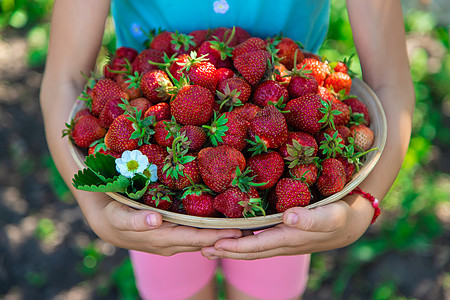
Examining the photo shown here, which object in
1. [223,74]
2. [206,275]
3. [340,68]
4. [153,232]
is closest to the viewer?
[153,232]

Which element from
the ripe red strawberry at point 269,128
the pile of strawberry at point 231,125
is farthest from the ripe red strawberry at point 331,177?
the ripe red strawberry at point 269,128

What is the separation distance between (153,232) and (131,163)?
0.55 feet

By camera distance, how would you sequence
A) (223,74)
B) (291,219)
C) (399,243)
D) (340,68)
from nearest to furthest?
(291,219) < (223,74) < (340,68) < (399,243)

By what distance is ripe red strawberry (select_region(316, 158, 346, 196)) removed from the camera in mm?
909

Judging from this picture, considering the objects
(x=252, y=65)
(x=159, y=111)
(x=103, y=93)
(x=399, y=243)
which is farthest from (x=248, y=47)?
(x=399, y=243)

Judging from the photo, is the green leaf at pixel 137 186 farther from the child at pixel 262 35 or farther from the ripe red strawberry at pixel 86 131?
the ripe red strawberry at pixel 86 131

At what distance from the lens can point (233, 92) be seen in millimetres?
961

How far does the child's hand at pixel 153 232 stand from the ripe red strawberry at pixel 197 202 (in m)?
0.04

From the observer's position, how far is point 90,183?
913 mm

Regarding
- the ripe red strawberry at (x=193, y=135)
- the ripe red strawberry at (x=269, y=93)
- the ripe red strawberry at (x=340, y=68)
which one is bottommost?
the ripe red strawberry at (x=193, y=135)

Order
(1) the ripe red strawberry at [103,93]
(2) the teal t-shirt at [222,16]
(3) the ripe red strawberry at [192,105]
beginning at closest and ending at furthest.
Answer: (3) the ripe red strawberry at [192,105]
(1) the ripe red strawberry at [103,93]
(2) the teal t-shirt at [222,16]

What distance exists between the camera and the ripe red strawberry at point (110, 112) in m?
1.01

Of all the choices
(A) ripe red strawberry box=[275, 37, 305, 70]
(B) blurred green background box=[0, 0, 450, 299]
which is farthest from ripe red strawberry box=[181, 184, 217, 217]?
(B) blurred green background box=[0, 0, 450, 299]

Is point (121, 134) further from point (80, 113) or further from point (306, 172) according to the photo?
point (306, 172)
